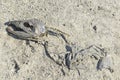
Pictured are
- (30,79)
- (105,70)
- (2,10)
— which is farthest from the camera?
(2,10)

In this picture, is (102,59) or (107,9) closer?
(102,59)

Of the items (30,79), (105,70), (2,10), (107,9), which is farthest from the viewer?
(107,9)

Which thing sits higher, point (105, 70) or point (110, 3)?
point (110, 3)

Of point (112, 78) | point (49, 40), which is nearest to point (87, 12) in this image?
point (49, 40)

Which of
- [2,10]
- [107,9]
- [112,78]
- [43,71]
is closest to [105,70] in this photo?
[112,78]

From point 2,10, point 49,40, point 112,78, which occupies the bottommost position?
point 112,78

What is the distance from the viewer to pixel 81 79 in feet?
10.5

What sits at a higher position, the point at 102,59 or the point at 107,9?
the point at 107,9

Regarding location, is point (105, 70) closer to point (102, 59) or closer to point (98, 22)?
point (102, 59)

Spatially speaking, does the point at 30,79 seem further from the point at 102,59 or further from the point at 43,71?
the point at 102,59

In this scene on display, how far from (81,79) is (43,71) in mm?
354

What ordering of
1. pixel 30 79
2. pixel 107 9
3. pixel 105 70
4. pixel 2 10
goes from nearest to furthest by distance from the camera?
pixel 30 79 → pixel 105 70 → pixel 2 10 → pixel 107 9

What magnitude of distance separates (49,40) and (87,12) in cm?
60

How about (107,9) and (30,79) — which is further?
(107,9)
